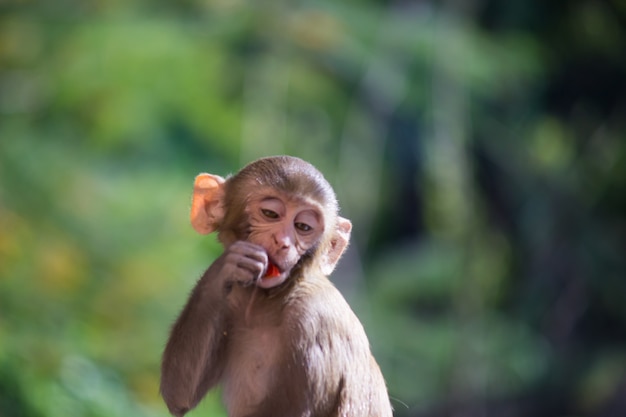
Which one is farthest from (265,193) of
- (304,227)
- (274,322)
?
(274,322)

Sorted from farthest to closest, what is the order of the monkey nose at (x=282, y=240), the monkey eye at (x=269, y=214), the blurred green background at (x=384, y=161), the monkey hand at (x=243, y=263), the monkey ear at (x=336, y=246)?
the blurred green background at (x=384, y=161) → the monkey ear at (x=336, y=246) → the monkey eye at (x=269, y=214) → the monkey nose at (x=282, y=240) → the monkey hand at (x=243, y=263)

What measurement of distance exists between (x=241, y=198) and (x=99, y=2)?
7717 mm

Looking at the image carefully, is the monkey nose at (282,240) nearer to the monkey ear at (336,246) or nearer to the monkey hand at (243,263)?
the monkey hand at (243,263)

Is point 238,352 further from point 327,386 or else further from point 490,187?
point 490,187

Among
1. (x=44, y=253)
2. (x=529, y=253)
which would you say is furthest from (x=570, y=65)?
(x=44, y=253)

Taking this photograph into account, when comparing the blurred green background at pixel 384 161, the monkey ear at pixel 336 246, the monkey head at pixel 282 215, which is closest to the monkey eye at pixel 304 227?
the monkey head at pixel 282 215

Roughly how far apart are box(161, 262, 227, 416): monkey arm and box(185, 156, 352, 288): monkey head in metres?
0.17

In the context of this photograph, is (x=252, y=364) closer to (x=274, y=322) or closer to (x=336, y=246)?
(x=274, y=322)

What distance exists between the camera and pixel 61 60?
10562 millimetres

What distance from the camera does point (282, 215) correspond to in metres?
3.69

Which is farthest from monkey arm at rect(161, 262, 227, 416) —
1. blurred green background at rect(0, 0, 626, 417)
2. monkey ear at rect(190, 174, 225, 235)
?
blurred green background at rect(0, 0, 626, 417)

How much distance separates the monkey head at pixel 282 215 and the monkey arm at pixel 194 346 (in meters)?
0.17

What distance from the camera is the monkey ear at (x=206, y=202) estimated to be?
154 inches

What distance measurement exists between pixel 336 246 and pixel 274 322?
16.0 inches
